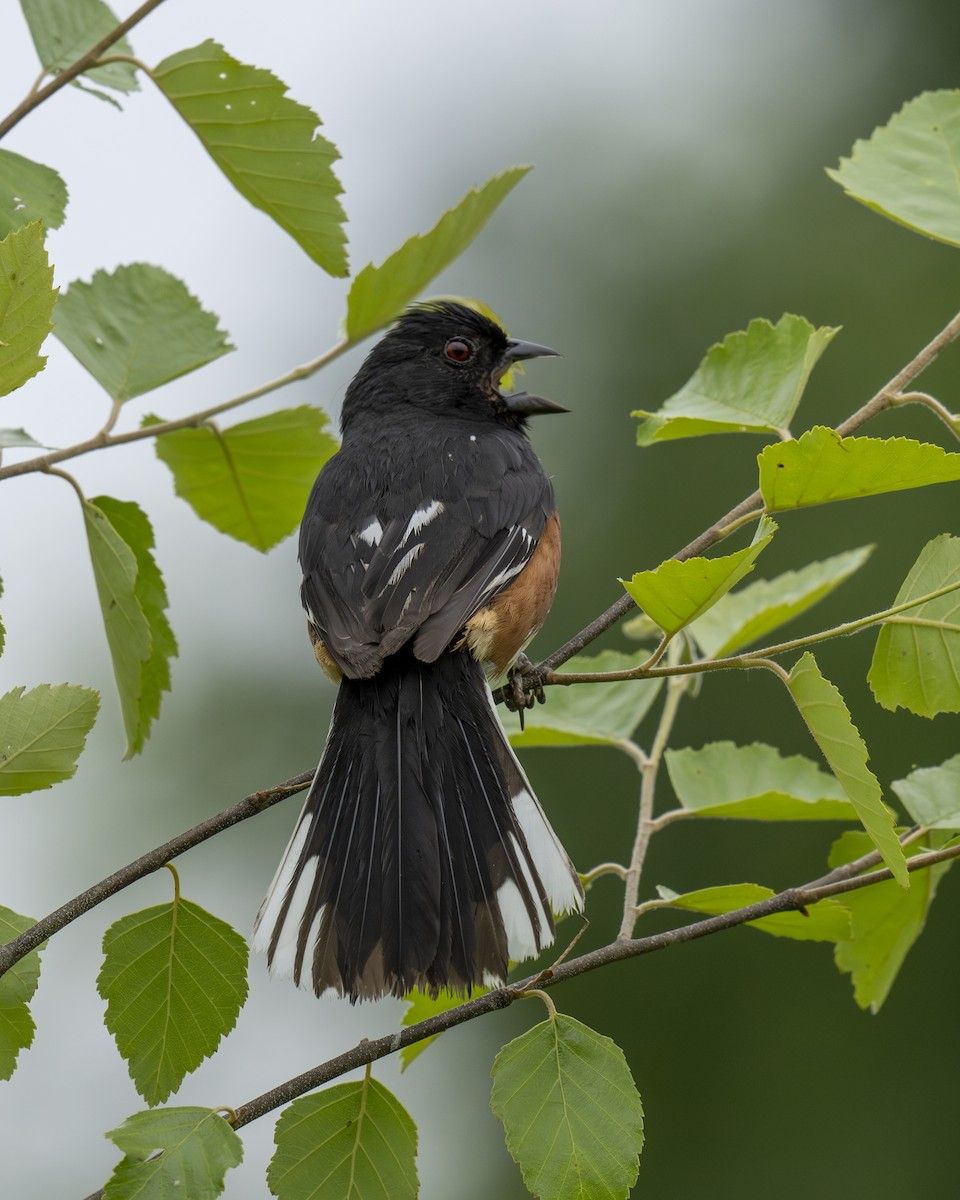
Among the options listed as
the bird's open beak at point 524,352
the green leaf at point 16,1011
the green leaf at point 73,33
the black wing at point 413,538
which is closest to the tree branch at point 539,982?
the green leaf at point 16,1011

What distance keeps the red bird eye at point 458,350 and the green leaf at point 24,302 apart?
2.49 meters

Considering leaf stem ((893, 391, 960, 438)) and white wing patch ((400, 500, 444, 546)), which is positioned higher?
white wing patch ((400, 500, 444, 546))

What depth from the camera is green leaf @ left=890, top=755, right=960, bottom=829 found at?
208 cm

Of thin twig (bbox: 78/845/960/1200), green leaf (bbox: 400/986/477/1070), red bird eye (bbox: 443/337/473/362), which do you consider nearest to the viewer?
thin twig (bbox: 78/845/960/1200)

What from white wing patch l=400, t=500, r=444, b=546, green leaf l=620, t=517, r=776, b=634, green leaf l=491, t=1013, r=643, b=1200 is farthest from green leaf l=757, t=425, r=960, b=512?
white wing patch l=400, t=500, r=444, b=546

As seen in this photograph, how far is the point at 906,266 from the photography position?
12.7 m

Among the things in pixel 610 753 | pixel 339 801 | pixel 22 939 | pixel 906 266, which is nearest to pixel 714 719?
pixel 610 753

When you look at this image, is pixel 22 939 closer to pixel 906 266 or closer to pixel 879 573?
pixel 879 573

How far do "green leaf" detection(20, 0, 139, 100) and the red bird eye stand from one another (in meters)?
1.86

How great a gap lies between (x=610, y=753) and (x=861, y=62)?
1050 cm

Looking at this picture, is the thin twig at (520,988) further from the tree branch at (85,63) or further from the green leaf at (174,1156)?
the tree branch at (85,63)

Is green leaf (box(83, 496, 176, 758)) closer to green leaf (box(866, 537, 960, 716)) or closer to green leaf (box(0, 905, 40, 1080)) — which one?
green leaf (box(0, 905, 40, 1080))

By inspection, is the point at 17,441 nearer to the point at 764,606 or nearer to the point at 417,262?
the point at 417,262

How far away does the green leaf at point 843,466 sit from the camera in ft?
5.59
